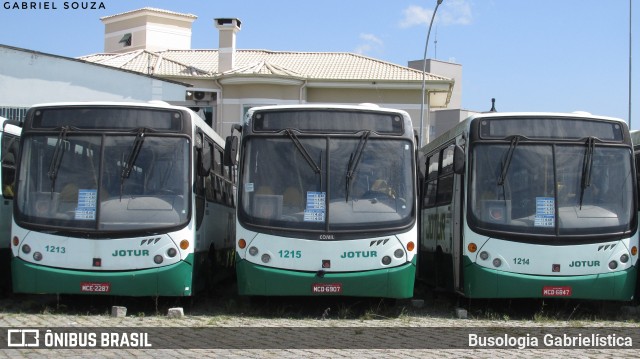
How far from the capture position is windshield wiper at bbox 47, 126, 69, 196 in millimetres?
12062

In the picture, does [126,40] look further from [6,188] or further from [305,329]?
[305,329]

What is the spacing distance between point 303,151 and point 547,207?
140 inches

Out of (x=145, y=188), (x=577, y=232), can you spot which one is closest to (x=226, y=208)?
(x=145, y=188)

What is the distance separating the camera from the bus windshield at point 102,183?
1195 cm

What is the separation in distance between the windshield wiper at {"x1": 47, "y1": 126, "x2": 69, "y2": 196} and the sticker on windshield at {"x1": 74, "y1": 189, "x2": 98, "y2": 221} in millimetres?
416

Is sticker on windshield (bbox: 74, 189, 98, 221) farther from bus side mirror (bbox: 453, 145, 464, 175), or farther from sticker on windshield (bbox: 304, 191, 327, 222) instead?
bus side mirror (bbox: 453, 145, 464, 175)

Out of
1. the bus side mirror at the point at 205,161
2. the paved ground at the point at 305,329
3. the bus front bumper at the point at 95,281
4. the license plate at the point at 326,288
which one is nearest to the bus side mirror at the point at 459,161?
the paved ground at the point at 305,329

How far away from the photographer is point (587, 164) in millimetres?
12602

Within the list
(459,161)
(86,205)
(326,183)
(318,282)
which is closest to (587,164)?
(459,161)

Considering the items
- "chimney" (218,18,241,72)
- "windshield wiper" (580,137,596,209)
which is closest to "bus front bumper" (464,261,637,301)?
"windshield wiper" (580,137,596,209)

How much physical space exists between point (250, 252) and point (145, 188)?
1697 mm

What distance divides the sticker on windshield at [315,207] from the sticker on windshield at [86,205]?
2886 millimetres

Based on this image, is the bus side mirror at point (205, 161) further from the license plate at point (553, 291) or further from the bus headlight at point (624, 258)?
the bus headlight at point (624, 258)

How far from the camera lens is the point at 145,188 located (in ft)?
39.7
